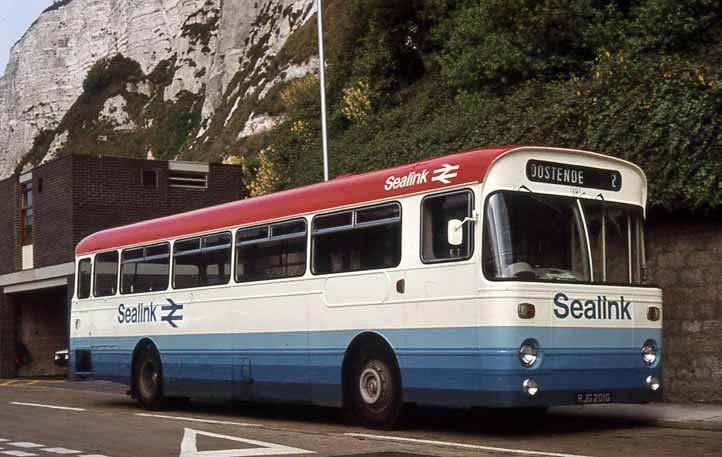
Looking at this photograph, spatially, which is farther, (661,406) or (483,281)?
(661,406)

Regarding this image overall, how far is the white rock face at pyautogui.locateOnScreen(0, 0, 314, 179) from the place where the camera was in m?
A: 82.4

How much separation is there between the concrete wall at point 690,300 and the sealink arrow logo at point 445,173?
524 centimetres

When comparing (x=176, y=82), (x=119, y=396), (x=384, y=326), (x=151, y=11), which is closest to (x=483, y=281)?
(x=384, y=326)

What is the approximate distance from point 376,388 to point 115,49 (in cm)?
9691

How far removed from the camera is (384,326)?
1355 cm

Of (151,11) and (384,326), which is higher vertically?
(151,11)

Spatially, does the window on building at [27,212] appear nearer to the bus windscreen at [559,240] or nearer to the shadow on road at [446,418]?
the shadow on road at [446,418]

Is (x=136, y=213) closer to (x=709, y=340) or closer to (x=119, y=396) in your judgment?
(x=119, y=396)

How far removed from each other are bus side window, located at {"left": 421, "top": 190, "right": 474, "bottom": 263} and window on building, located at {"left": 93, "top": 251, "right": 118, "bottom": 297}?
855 centimetres

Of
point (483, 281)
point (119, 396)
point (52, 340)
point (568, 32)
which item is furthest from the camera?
point (52, 340)

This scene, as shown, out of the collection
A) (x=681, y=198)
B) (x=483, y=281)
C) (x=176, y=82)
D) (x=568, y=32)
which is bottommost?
(x=483, y=281)

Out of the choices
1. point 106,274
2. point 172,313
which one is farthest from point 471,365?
point 106,274

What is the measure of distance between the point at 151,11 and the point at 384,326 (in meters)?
94.0

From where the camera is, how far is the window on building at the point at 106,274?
790 inches
